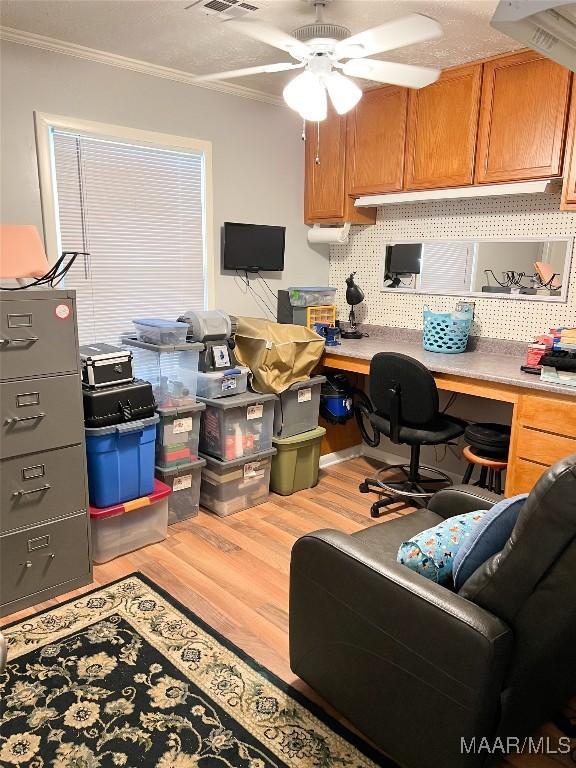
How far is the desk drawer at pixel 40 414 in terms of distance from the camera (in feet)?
7.11

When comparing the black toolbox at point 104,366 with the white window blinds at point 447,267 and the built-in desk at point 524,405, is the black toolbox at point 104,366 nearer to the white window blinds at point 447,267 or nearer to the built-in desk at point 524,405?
the built-in desk at point 524,405

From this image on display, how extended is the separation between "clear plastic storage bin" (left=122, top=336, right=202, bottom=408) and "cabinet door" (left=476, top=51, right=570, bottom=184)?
6.40ft

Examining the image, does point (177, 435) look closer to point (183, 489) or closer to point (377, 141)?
point (183, 489)

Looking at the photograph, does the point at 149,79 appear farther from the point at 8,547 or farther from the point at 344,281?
the point at 8,547

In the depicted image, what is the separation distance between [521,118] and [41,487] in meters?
3.00

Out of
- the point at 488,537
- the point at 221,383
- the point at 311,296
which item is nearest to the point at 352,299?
the point at 311,296

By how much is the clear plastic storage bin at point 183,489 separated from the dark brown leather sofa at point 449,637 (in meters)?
1.39

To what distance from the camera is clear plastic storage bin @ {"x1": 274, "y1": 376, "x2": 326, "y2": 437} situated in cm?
339

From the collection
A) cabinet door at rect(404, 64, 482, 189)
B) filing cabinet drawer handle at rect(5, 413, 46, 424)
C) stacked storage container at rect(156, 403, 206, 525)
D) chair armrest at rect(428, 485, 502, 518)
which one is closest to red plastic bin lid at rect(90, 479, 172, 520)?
stacked storage container at rect(156, 403, 206, 525)

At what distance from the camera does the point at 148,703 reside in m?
1.82

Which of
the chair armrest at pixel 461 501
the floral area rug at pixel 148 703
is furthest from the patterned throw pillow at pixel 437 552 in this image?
the floral area rug at pixel 148 703

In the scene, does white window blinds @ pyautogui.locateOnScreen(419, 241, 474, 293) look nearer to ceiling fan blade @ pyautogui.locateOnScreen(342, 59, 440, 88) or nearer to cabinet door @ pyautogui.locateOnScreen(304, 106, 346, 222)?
cabinet door @ pyautogui.locateOnScreen(304, 106, 346, 222)

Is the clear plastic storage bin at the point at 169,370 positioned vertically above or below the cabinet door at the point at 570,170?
below

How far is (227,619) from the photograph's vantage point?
2266 millimetres
